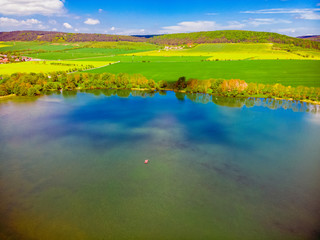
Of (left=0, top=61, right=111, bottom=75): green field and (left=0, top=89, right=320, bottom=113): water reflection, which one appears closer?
(left=0, top=89, right=320, bottom=113): water reflection

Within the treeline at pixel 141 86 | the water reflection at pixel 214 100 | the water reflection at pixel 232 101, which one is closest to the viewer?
the water reflection at pixel 232 101

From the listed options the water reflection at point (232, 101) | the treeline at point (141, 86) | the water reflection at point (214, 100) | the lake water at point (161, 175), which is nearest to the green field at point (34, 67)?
the treeline at point (141, 86)

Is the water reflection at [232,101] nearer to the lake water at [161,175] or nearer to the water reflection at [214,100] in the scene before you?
the water reflection at [214,100]

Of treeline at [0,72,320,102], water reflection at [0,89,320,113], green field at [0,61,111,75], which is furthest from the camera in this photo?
green field at [0,61,111,75]

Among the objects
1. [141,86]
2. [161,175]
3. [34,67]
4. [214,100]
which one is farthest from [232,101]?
[34,67]

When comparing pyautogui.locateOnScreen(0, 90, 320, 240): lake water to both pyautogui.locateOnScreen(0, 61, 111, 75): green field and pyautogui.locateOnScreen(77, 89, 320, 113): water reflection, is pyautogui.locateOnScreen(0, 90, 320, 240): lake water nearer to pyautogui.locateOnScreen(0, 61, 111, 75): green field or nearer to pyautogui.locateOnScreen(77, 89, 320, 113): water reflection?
pyautogui.locateOnScreen(77, 89, 320, 113): water reflection

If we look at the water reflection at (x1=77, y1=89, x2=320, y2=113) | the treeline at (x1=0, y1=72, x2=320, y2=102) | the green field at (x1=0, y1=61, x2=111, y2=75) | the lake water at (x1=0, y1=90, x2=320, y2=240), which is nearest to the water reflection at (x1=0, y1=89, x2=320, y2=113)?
the water reflection at (x1=77, y1=89, x2=320, y2=113)
